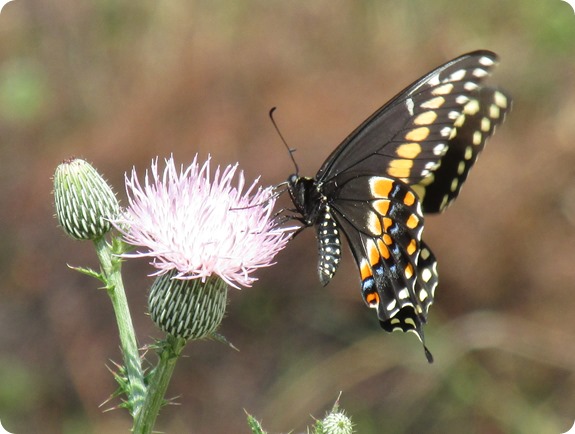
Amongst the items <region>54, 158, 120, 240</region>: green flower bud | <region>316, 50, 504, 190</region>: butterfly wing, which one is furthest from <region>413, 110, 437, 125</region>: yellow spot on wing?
<region>54, 158, 120, 240</region>: green flower bud

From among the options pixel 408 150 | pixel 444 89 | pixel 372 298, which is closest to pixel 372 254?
pixel 372 298

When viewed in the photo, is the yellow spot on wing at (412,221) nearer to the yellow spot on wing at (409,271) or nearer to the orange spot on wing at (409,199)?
the orange spot on wing at (409,199)

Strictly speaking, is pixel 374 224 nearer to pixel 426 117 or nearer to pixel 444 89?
pixel 426 117

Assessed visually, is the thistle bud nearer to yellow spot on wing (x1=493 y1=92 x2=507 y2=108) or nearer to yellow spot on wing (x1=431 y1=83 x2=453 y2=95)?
yellow spot on wing (x1=431 y1=83 x2=453 y2=95)

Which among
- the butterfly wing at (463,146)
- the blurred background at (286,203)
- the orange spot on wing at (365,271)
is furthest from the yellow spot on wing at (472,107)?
the blurred background at (286,203)

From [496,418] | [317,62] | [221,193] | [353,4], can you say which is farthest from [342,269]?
[221,193]

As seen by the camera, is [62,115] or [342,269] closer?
[342,269]

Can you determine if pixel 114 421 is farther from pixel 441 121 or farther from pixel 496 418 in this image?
pixel 441 121
